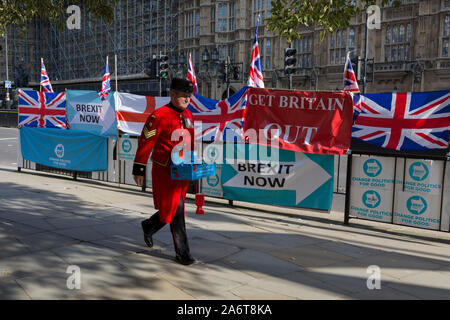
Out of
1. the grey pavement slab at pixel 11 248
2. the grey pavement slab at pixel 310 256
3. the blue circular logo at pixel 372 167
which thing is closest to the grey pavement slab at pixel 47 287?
the grey pavement slab at pixel 11 248

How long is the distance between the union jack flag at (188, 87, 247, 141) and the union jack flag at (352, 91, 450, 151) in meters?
2.11

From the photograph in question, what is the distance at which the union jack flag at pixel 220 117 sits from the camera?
807 cm

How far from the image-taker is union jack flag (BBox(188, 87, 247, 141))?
8.07 m

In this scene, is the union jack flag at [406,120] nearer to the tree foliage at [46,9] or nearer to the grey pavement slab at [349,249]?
the grey pavement slab at [349,249]

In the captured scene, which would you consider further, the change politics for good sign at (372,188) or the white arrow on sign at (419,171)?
the change politics for good sign at (372,188)

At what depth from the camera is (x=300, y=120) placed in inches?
294

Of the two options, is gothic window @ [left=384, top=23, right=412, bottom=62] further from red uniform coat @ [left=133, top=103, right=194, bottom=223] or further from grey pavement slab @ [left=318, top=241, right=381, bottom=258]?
red uniform coat @ [left=133, top=103, right=194, bottom=223]

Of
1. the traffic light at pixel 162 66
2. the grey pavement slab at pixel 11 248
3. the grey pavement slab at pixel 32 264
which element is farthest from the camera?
the traffic light at pixel 162 66

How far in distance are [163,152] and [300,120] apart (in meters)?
3.40

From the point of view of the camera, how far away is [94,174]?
1080 cm

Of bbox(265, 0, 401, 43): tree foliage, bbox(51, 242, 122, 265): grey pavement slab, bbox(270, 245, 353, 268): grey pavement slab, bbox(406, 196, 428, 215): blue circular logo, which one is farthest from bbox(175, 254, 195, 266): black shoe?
bbox(265, 0, 401, 43): tree foliage

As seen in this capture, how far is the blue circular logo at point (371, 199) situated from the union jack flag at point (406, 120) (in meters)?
1.13

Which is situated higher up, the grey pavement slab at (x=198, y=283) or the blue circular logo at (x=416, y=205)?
the blue circular logo at (x=416, y=205)

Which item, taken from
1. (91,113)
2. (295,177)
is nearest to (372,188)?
(295,177)
